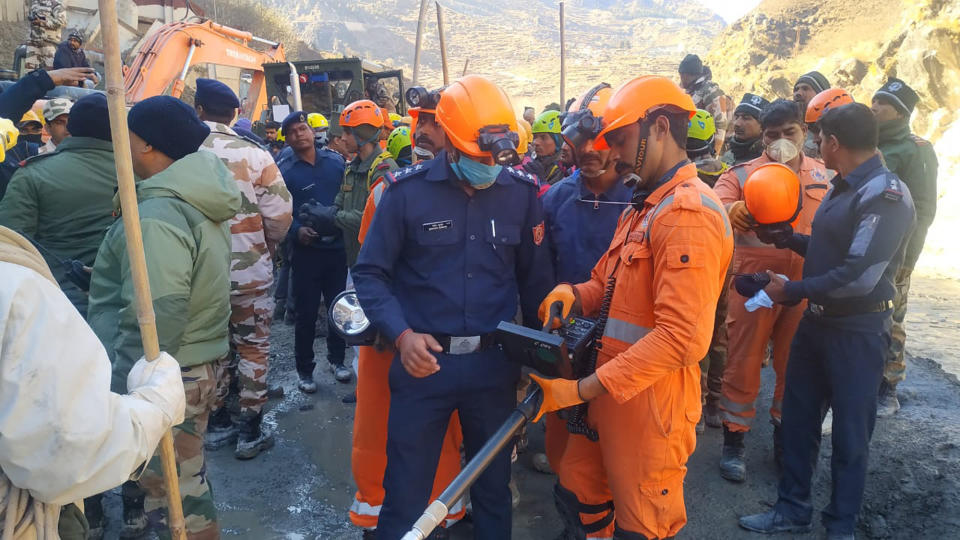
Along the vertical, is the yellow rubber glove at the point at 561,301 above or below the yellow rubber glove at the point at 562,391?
above

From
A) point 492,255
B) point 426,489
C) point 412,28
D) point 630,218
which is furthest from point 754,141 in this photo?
point 412,28

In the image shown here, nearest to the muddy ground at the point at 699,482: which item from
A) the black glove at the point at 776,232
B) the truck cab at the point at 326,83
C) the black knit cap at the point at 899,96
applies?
the black glove at the point at 776,232

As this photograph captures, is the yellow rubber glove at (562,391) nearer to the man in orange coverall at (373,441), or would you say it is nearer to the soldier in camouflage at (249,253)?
the man in orange coverall at (373,441)

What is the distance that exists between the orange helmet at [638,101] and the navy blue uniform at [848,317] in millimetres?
1367

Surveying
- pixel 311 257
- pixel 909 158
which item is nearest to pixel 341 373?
pixel 311 257

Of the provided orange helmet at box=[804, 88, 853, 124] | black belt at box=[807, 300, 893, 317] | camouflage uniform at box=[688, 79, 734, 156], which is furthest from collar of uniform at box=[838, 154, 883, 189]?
camouflage uniform at box=[688, 79, 734, 156]

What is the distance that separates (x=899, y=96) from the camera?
14.5 ft

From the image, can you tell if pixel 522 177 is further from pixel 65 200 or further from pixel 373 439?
pixel 65 200

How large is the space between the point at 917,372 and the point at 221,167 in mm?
6106

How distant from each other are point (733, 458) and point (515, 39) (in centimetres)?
6535

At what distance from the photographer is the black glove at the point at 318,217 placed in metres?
5.02

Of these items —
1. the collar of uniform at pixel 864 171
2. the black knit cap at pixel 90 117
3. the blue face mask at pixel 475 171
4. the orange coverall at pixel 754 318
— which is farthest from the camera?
the orange coverall at pixel 754 318

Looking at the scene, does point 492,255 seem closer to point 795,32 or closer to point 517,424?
point 517,424

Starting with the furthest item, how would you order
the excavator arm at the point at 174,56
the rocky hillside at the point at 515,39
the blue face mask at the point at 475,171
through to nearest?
the rocky hillside at the point at 515,39, the excavator arm at the point at 174,56, the blue face mask at the point at 475,171
